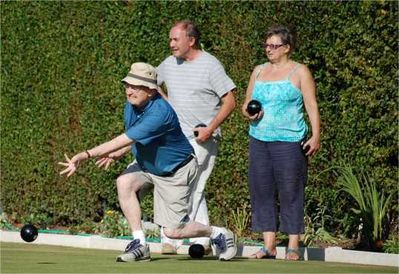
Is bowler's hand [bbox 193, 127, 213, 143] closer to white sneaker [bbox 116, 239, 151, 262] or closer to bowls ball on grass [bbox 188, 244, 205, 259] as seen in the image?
bowls ball on grass [bbox 188, 244, 205, 259]

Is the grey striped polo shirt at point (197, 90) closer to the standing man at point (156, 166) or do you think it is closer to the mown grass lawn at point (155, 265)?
the standing man at point (156, 166)

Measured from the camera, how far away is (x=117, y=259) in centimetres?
1017

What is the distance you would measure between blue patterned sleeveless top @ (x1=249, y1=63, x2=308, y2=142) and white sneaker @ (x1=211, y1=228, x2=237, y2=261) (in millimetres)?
860

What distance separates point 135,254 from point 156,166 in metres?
0.67

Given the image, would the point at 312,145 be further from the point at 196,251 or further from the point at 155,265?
the point at 155,265

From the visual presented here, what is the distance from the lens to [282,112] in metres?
10.6

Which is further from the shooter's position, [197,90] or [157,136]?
[197,90]

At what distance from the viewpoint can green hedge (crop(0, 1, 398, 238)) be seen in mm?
11750

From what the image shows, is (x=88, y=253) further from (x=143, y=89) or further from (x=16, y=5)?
(x=16, y=5)

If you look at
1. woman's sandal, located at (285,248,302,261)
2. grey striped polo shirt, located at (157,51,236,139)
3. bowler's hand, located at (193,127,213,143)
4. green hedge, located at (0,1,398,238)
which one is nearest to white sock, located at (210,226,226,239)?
woman's sandal, located at (285,248,302,261)

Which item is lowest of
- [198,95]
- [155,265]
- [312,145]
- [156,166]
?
[155,265]

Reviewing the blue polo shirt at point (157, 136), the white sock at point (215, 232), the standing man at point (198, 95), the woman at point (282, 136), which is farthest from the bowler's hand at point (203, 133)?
the white sock at point (215, 232)

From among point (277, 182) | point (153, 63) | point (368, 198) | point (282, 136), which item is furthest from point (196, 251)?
point (153, 63)

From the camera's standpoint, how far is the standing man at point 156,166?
9.92 meters
